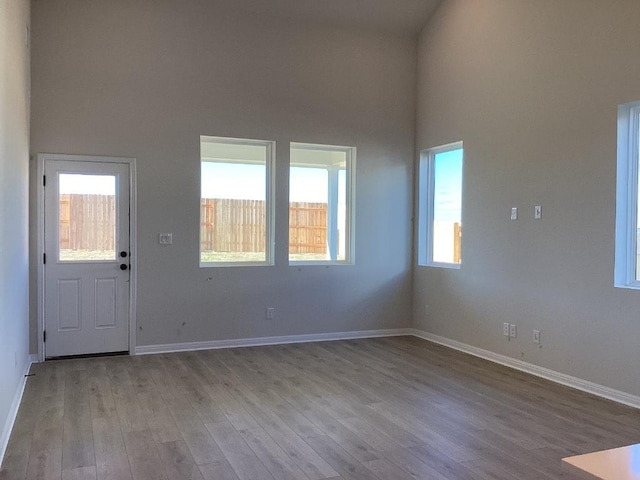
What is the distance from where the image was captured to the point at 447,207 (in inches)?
253

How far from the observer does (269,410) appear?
3910 mm

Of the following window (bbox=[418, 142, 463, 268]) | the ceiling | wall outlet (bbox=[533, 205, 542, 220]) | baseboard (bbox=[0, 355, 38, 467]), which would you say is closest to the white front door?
baseboard (bbox=[0, 355, 38, 467])

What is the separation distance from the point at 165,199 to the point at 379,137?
2.60 meters

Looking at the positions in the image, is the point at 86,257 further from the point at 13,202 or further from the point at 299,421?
the point at 299,421

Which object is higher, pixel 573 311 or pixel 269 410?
pixel 573 311

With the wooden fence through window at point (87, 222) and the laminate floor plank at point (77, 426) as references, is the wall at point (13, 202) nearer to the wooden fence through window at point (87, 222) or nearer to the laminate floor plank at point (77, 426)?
the laminate floor plank at point (77, 426)

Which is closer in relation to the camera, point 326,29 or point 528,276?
point 528,276

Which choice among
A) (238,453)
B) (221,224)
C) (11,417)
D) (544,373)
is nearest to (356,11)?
(221,224)

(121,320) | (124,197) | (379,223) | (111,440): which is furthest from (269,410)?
(379,223)

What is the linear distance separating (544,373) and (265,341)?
2.86 meters

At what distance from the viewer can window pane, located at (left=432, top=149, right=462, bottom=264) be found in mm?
6215

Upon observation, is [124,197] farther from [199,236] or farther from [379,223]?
[379,223]

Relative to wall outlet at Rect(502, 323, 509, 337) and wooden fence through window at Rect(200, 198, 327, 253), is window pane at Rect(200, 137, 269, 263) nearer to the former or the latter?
wooden fence through window at Rect(200, 198, 327, 253)

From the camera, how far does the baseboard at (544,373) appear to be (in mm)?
4176
